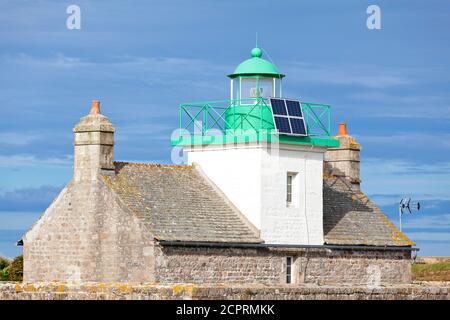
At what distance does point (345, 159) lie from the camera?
43906mm

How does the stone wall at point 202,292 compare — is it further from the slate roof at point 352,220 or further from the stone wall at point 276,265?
the slate roof at point 352,220

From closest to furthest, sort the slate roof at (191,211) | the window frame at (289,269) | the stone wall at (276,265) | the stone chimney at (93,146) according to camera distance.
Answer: the stone wall at (276,265), the slate roof at (191,211), the stone chimney at (93,146), the window frame at (289,269)

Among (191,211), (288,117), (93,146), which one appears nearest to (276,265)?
(191,211)

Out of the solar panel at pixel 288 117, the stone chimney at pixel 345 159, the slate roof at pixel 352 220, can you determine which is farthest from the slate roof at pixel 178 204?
the stone chimney at pixel 345 159

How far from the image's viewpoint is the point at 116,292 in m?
28.5

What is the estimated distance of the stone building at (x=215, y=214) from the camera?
118 feet

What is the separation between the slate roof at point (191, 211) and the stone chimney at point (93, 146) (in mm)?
490

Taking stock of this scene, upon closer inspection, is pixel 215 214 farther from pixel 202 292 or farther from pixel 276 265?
pixel 202 292

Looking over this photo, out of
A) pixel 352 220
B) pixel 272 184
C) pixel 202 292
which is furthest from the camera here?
pixel 352 220

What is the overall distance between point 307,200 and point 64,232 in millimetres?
7425

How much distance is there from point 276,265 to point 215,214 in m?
2.33

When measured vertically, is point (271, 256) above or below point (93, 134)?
below
